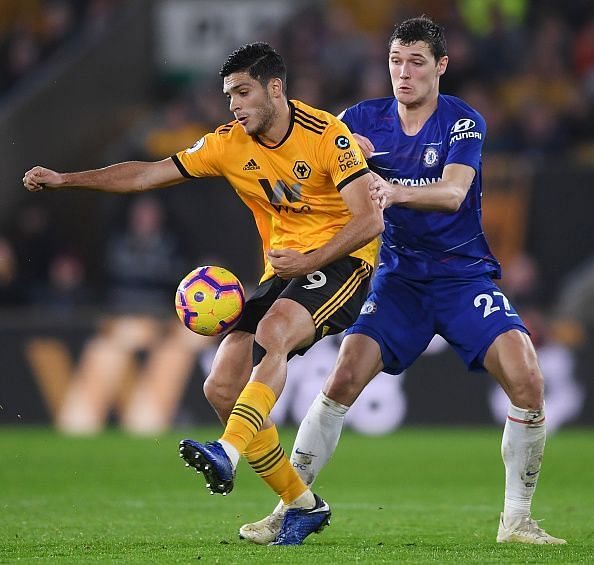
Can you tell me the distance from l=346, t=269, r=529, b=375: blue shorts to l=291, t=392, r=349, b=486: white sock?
0.37 m

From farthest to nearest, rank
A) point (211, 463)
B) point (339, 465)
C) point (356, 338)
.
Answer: point (339, 465) → point (356, 338) → point (211, 463)

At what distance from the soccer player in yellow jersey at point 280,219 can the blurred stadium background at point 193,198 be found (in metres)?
6.53

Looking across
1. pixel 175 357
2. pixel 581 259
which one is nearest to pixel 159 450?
pixel 175 357

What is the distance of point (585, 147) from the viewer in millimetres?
15586

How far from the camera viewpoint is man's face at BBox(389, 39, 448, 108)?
6910 millimetres

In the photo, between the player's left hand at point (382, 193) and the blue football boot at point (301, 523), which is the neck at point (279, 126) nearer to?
the player's left hand at point (382, 193)

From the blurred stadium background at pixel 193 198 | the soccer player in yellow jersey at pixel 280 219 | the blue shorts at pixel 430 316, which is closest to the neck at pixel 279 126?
the soccer player in yellow jersey at pixel 280 219

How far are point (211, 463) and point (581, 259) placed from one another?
980 cm

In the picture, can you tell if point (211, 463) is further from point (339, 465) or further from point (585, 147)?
point (585, 147)

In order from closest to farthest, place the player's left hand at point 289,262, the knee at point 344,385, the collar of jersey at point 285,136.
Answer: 1. the player's left hand at point 289,262
2. the collar of jersey at point 285,136
3. the knee at point 344,385

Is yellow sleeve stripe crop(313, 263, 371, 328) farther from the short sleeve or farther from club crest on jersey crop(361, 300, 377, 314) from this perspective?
the short sleeve

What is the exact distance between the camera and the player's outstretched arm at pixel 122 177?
22.2 feet

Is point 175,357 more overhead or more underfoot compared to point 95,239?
more underfoot

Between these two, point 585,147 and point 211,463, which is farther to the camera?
point 585,147
